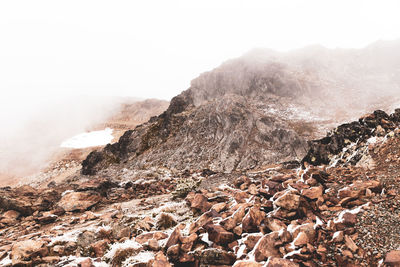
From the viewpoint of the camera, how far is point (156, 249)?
301 inches

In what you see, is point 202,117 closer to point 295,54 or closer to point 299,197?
point 299,197

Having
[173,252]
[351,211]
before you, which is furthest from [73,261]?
[351,211]

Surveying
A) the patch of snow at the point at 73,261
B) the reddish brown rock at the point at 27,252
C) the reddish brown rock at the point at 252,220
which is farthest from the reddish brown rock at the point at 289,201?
the reddish brown rock at the point at 27,252

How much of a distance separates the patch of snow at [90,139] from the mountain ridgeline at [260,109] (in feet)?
133

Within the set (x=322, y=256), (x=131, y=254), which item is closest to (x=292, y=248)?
(x=322, y=256)

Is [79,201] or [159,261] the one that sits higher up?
[159,261]

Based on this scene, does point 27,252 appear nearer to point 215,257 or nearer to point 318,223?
point 215,257

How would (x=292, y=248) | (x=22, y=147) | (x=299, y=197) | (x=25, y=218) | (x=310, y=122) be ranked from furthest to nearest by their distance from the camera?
(x=22, y=147) → (x=310, y=122) → (x=25, y=218) → (x=299, y=197) → (x=292, y=248)

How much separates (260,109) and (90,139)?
75.1 meters

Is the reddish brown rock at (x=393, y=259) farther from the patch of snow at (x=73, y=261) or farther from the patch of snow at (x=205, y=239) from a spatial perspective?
the patch of snow at (x=73, y=261)

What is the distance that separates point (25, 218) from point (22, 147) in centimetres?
9662

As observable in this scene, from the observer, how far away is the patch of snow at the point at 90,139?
80.4m

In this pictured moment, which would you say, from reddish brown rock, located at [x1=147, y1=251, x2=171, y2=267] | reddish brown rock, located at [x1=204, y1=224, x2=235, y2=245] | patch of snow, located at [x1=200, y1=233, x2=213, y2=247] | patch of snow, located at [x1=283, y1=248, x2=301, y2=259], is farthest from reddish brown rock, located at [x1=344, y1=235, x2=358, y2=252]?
reddish brown rock, located at [x1=147, y1=251, x2=171, y2=267]

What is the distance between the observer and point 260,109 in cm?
4519
